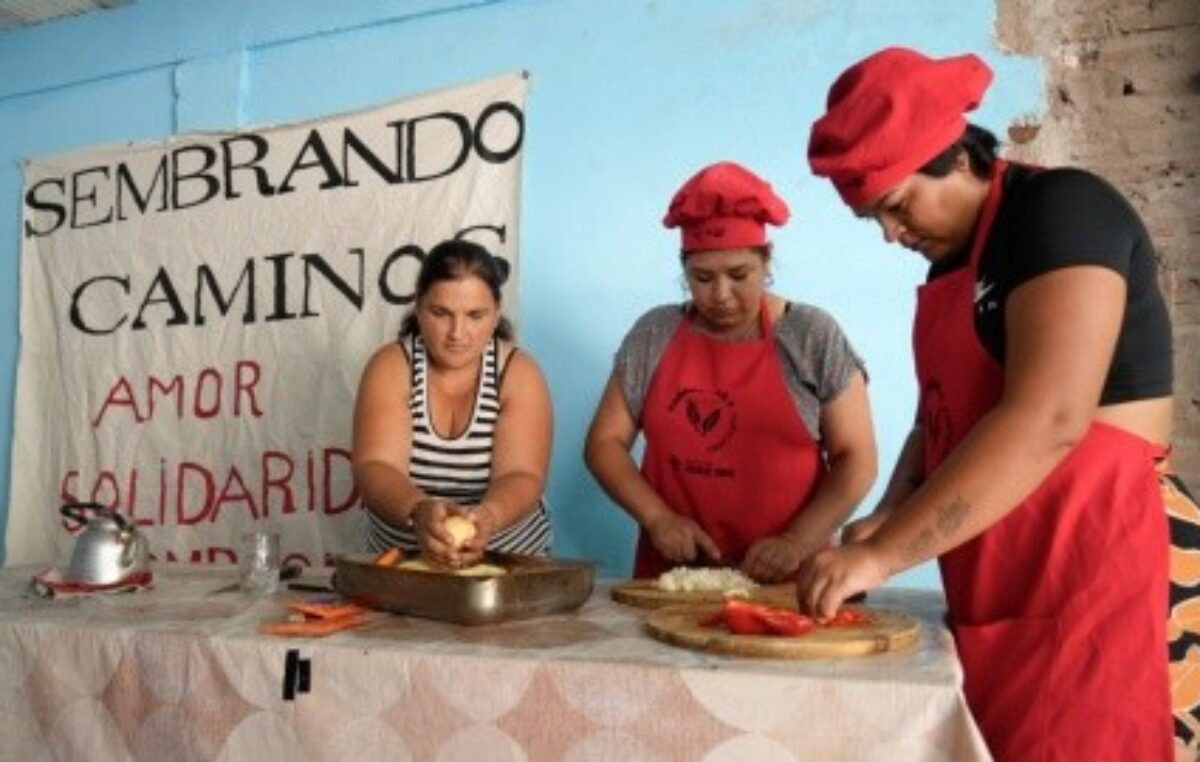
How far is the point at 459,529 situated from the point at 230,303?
72.9 inches

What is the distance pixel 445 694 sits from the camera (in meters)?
1.15

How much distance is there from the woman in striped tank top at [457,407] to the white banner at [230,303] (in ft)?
2.35

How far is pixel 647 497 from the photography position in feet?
6.15

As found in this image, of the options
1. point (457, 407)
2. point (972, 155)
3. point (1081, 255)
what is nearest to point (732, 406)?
point (457, 407)

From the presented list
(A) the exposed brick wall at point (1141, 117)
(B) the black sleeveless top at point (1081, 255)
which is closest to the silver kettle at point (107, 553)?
(B) the black sleeveless top at point (1081, 255)

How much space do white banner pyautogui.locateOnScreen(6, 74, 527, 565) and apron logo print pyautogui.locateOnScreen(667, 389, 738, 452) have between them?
0.83 m

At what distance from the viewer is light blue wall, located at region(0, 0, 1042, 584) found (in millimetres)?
2373

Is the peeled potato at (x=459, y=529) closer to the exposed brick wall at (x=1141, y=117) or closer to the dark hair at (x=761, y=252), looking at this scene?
the dark hair at (x=761, y=252)

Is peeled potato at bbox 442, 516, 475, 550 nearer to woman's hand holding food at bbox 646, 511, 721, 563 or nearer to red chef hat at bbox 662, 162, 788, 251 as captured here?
woman's hand holding food at bbox 646, 511, 721, 563

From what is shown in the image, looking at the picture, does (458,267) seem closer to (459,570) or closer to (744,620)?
(459,570)

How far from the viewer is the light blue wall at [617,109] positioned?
2.37 meters

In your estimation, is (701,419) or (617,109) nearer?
(701,419)

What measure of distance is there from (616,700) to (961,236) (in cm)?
70

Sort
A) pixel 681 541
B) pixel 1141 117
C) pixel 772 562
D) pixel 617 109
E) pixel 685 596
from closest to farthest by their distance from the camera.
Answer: pixel 685 596, pixel 772 562, pixel 681 541, pixel 1141 117, pixel 617 109
